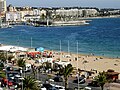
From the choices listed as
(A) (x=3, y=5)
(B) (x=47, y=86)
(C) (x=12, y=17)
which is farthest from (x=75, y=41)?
(A) (x=3, y=5)

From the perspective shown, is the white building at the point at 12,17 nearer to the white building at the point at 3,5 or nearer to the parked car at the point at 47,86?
the white building at the point at 3,5

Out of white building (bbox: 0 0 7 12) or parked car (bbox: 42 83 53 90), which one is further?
white building (bbox: 0 0 7 12)

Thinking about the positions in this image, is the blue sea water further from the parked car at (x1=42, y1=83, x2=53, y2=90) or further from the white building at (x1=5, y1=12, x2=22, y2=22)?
the white building at (x1=5, y1=12, x2=22, y2=22)

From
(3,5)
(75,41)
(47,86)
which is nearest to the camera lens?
(47,86)

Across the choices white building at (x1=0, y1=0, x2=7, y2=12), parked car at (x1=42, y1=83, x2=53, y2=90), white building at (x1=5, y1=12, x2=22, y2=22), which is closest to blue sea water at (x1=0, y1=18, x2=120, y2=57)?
parked car at (x1=42, y1=83, x2=53, y2=90)

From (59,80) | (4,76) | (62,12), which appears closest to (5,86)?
(4,76)

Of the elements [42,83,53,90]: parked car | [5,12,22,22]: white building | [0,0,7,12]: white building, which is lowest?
[5,12,22,22]: white building

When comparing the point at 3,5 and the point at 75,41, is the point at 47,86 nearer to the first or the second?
the point at 75,41

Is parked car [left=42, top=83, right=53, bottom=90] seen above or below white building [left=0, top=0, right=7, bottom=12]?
above

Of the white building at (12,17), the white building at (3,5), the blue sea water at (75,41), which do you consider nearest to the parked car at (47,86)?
the blue sea water at (75,41)

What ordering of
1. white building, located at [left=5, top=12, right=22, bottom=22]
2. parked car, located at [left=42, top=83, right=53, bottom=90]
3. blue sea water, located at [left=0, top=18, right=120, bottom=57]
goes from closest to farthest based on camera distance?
1. parked car, located at [left=42, top=83, right=53, bottom=90]
2. blue sea water, located at [left=0, top=18, right=120, bottom=57]
3. white building, located at [left=5, top=12, right=22, bottom=22]

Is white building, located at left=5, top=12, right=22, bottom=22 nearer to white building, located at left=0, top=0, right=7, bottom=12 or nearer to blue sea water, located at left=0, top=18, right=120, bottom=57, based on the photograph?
white building, located at left=0, top=0, right=7, bottom=12

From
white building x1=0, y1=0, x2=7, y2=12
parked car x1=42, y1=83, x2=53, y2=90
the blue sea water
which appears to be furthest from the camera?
white building x1=0, y1=0, x2=7, y2=12

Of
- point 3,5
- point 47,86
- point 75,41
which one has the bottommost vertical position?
point 75,41
